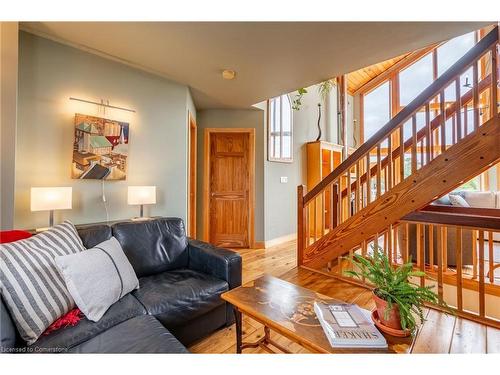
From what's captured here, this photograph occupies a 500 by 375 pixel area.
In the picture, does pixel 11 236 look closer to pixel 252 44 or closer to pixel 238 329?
pixel 238 329

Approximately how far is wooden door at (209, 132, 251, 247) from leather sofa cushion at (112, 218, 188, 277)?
188 centimetres

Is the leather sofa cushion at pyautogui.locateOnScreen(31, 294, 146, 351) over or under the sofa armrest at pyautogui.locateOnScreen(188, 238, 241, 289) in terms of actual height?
under

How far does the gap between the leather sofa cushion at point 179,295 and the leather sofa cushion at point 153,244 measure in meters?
0.13

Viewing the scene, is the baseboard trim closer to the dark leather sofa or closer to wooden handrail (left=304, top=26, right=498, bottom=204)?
wooden handrail (left=304, top=26, right=498, bottom=204)

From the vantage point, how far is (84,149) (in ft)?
7.33

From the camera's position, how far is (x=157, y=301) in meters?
1.44

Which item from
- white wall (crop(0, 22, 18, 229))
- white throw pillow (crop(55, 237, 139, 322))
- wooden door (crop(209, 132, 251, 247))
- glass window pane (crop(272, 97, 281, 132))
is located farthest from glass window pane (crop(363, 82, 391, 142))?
white wall (crop(0, 22, 18, 229))

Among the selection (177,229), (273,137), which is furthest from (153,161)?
(273,137)

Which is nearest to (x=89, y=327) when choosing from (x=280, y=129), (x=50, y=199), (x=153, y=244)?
(x=153, y=244)

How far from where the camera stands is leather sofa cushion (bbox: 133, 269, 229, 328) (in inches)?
56.2

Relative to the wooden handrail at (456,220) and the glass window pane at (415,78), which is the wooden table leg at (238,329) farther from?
the glass window pane at (415,78)

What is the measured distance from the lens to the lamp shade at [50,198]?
69.4 inches

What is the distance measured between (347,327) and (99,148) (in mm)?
2528
